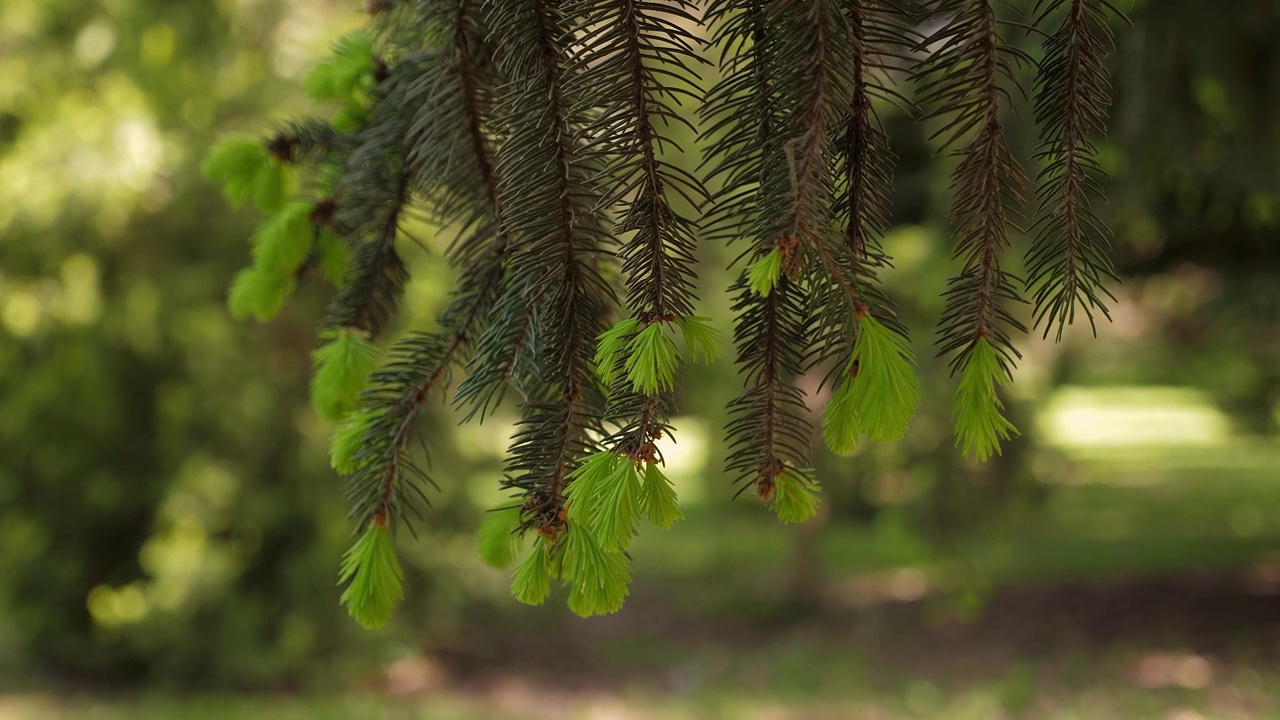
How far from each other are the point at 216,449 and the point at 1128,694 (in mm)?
5985

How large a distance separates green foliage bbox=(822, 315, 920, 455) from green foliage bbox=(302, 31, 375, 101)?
0.94m

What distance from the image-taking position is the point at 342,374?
4.33 ft

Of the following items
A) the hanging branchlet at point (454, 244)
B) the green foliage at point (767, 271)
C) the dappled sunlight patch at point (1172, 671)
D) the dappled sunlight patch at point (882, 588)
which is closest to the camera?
the green foliage at point (767, 271)

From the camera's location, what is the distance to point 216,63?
637 cm

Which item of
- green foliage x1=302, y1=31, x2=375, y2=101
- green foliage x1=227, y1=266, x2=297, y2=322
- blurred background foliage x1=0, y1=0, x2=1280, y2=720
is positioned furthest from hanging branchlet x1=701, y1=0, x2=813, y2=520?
blurred background foliage x1=0, y1=0, x2=1280, y2=720

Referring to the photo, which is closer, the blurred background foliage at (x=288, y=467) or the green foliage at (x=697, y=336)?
the green foliage at (x=697, y=336)

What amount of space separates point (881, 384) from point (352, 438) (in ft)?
2.13

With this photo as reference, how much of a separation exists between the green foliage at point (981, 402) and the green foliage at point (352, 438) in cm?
67

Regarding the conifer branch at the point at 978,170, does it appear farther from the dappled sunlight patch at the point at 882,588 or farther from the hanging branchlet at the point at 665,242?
the dappled sunlight patch at the point at 882,588

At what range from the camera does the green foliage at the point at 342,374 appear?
132 centimetres

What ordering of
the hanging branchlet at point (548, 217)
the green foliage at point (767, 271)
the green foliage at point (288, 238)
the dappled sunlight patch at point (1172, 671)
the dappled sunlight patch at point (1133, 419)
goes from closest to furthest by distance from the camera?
the green foliage at point (767, 271) → the hanging branchlet at point (548, 217) → the green foliage at point (288, 238) → the dappled sunlight patch at point (1172, 671) → the dappled sunlight patch at point (1133, 419)

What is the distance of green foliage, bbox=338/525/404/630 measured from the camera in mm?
1075

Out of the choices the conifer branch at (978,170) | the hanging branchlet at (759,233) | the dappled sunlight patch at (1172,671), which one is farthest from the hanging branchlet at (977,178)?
the dappled sunlight patch at (1172,671)

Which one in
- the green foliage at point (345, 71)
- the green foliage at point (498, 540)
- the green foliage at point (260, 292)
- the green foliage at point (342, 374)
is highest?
the green foliage at point (345, 71)
